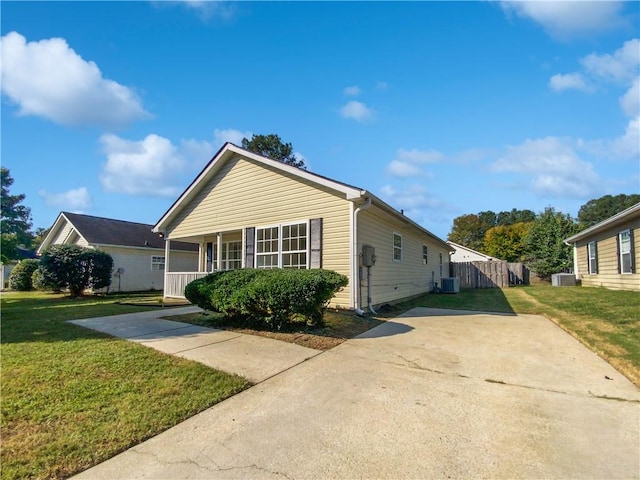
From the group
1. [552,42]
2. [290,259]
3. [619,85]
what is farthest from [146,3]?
[619,85]

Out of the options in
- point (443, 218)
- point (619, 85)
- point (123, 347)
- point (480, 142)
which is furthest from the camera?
point (443, 218)

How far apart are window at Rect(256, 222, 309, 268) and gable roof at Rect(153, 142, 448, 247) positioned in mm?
1510

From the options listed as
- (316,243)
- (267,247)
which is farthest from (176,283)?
(316,243)

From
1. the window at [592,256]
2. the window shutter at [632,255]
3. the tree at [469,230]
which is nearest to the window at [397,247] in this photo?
the window shutter at [632,255]

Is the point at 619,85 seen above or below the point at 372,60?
below

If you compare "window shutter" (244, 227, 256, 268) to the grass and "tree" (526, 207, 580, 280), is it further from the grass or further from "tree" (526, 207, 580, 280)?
"tree" (526, 207, 580, 280)

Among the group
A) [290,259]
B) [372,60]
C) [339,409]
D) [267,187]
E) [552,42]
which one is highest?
[372,60]

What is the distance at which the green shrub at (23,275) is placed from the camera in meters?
20.9

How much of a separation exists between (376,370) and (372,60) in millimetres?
9929

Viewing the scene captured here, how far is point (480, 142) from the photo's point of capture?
12.3m

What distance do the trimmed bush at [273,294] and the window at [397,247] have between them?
205 inches

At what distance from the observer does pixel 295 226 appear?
10.0 m

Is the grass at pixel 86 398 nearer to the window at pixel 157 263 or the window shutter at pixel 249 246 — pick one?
the window shutter at pixel 249 246

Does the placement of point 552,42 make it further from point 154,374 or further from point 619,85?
point 154,374
